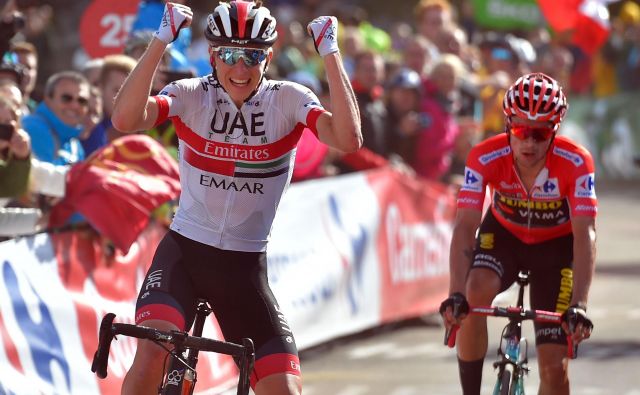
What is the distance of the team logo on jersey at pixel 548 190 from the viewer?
7.64 m

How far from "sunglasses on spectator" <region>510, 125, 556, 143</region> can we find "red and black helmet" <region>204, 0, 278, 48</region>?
160 centimetres

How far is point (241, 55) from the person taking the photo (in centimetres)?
631

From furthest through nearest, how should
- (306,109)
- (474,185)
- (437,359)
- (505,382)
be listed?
(437,359), (474,185), (505,382), (306,109)

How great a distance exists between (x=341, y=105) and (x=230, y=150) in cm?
59

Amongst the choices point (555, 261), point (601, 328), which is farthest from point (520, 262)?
point (601, 328)

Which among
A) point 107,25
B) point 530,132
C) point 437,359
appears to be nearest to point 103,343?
point 530,132

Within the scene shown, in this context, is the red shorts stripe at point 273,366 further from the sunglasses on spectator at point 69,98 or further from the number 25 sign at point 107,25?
the number 25 sign at point 107,25

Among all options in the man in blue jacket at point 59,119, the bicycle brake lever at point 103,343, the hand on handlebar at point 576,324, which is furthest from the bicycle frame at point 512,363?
the man in blue jacket at point 59,119

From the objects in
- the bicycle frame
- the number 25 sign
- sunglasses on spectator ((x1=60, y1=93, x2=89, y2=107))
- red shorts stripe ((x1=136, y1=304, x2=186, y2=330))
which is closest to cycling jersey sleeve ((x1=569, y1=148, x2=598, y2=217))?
the bicycle frame

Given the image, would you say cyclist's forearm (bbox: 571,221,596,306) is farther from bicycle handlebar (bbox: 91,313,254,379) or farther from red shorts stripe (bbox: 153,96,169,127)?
red shorts stripe (bbox: 153,96,169,127)

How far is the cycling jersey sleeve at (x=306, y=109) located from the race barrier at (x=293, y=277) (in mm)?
2234

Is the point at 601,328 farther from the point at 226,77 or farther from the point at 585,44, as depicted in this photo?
the point at 226,77

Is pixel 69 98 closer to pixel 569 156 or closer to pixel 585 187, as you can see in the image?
pixel 569 156

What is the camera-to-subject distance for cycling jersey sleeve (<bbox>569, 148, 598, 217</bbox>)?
7.39 m
